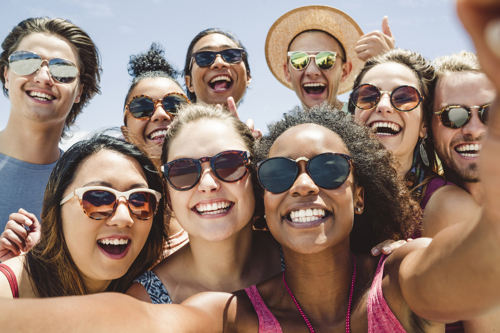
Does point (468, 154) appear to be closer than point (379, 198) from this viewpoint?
No

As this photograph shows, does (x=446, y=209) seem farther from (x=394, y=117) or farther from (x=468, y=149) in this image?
(x=394, y=117)

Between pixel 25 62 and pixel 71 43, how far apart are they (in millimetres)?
609

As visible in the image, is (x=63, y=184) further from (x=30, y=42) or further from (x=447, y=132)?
(x=447, y=132)

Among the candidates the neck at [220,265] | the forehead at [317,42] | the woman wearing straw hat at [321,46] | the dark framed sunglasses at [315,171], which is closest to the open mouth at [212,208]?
the neck at [220,265]

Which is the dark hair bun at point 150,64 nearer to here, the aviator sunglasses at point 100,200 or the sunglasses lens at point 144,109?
the sunglasses lens at point 144,109

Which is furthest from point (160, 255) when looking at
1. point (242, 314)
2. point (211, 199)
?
point (242, 314)

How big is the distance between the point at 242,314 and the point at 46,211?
5.98 ft

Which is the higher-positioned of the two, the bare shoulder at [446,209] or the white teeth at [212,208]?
the white teeth at [212,208]

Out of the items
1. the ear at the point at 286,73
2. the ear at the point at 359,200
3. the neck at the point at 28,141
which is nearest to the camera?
the ear at the point at 359,200

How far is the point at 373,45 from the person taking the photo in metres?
Result: 4.98

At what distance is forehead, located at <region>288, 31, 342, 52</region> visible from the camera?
17.6 feet

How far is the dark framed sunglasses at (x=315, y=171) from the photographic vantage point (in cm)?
289

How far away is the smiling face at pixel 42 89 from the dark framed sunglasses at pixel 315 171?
3209 mm

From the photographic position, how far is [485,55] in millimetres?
1096
